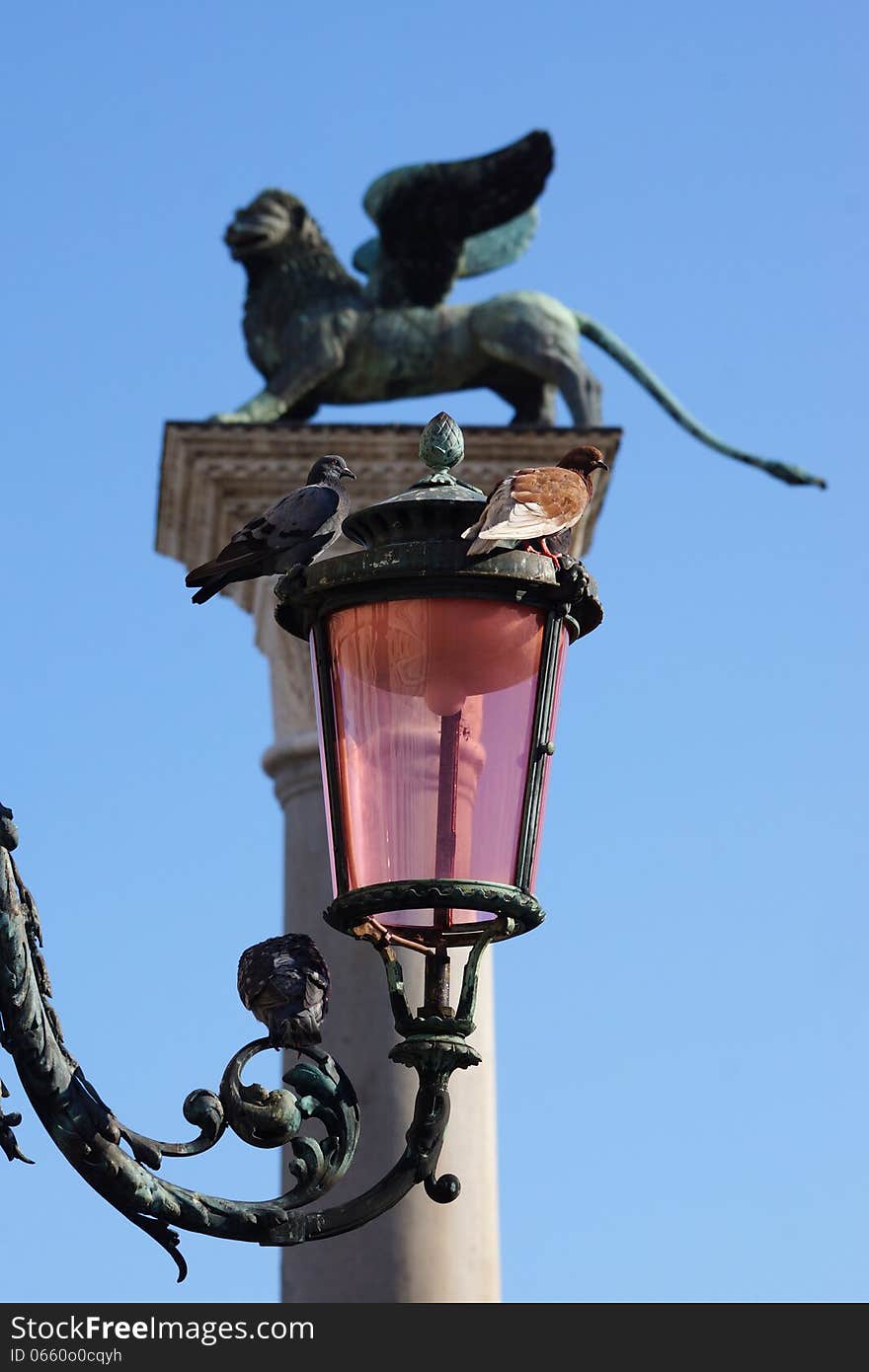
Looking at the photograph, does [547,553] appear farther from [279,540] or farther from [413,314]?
[413,314]

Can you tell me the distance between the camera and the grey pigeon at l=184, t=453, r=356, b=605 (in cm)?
516

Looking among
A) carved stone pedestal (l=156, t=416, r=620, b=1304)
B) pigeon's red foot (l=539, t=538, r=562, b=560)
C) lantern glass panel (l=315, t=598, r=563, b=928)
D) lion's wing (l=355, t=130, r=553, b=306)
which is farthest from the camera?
lion's wing (l=355, t=130, r=553, b=306)

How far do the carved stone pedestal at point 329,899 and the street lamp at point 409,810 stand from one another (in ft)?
22.9

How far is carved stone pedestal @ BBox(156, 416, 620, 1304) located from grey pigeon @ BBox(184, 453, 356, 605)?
21.6 ft

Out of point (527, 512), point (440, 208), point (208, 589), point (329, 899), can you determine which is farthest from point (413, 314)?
point (527, 512)

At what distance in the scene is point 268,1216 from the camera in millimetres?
4586

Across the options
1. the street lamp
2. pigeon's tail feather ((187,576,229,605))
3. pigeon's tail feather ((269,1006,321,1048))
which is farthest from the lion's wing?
pigeon's tail feather ((269,1006,321,1048))

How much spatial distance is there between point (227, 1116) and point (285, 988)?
0.84ft

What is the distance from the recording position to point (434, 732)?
4719 mm

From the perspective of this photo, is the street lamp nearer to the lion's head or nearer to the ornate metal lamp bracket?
the ornate metal lamp bracket

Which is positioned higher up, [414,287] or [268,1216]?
[414,287]

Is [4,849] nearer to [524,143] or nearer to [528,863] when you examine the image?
[528,863]
